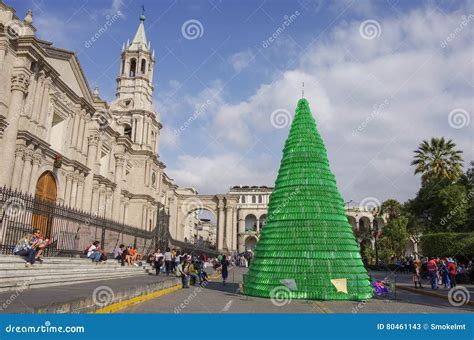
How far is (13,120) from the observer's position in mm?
18547

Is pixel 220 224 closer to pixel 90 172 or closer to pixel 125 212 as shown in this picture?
pixel 125 212

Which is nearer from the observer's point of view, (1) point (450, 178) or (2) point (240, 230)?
(1) point (450, 178)

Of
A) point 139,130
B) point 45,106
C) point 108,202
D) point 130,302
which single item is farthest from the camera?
point 139,130

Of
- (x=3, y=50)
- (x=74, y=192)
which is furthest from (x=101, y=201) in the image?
(x=3, y=50)

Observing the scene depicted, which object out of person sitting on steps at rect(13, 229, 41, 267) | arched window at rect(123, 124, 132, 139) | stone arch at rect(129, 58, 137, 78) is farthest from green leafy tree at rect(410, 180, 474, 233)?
stone arch at rect(129, 58, 137, 78)

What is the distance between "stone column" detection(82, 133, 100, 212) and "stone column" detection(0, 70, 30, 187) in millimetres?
9162

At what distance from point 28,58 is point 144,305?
1663 cm

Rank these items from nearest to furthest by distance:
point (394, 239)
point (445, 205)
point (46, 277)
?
point (46, 277) → point (445, 205) → point (394, 239)

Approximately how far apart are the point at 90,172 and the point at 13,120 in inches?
397

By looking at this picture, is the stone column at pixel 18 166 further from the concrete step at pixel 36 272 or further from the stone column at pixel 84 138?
the stone column at pixel 84 138

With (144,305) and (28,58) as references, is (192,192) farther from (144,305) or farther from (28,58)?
(144,305)

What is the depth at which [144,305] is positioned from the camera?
9.35 metres

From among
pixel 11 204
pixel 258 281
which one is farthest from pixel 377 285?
pixel 11 204

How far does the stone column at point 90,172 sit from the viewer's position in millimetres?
27400
